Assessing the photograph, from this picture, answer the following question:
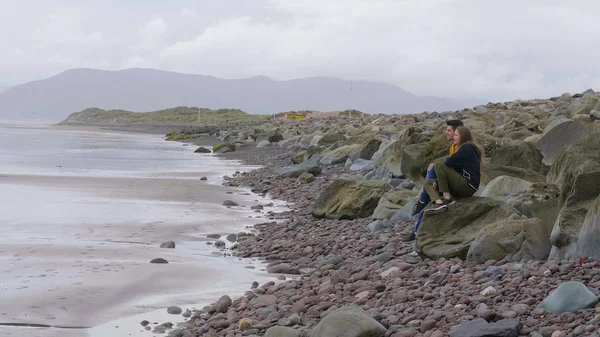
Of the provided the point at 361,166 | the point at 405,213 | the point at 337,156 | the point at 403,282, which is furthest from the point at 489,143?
the point at 337,156

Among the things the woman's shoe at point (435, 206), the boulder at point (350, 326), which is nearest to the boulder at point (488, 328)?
the boulder at point (350, 326)

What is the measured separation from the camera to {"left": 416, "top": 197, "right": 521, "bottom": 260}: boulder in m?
8.62

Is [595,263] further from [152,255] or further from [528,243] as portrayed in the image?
[152,255]

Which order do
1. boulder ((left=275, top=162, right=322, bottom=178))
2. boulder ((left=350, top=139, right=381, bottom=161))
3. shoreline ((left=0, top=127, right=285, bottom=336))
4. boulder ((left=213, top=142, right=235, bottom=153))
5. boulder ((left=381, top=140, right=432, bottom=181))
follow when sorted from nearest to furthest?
shoreline ((left=0, top=127, right=285, bottom=336))
boulder ((left=381, top=140, right=432, bottom=181))
boulder ((left=275, top=162, right=322, bottom=178))
boulder ((left=350, top=139, right=381, bottom=161))
boulder ((left=213, top=142, right=235, bottom=153))

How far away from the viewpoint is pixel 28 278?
9.36 m

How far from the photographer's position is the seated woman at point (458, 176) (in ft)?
30.5

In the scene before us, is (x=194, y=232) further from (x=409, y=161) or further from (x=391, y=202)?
(x=409, y=161)

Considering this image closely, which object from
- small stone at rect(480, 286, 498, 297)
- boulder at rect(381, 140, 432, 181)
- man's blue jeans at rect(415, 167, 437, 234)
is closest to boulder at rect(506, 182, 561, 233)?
man's blue jeans at rect(415, 167, 437, 234)

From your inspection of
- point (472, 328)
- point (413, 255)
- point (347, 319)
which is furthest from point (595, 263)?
point (413, 255)

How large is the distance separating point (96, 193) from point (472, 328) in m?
15.0

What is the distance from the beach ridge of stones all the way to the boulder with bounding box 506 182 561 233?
2cm

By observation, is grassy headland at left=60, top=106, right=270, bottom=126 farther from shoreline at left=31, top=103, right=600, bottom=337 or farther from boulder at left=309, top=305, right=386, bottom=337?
boulder at left=309, top=305, right=386, bottom=337

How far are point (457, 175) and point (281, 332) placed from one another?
360 cm

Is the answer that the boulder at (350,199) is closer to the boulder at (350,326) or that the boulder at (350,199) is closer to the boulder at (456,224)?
the boulder at (456,224)
